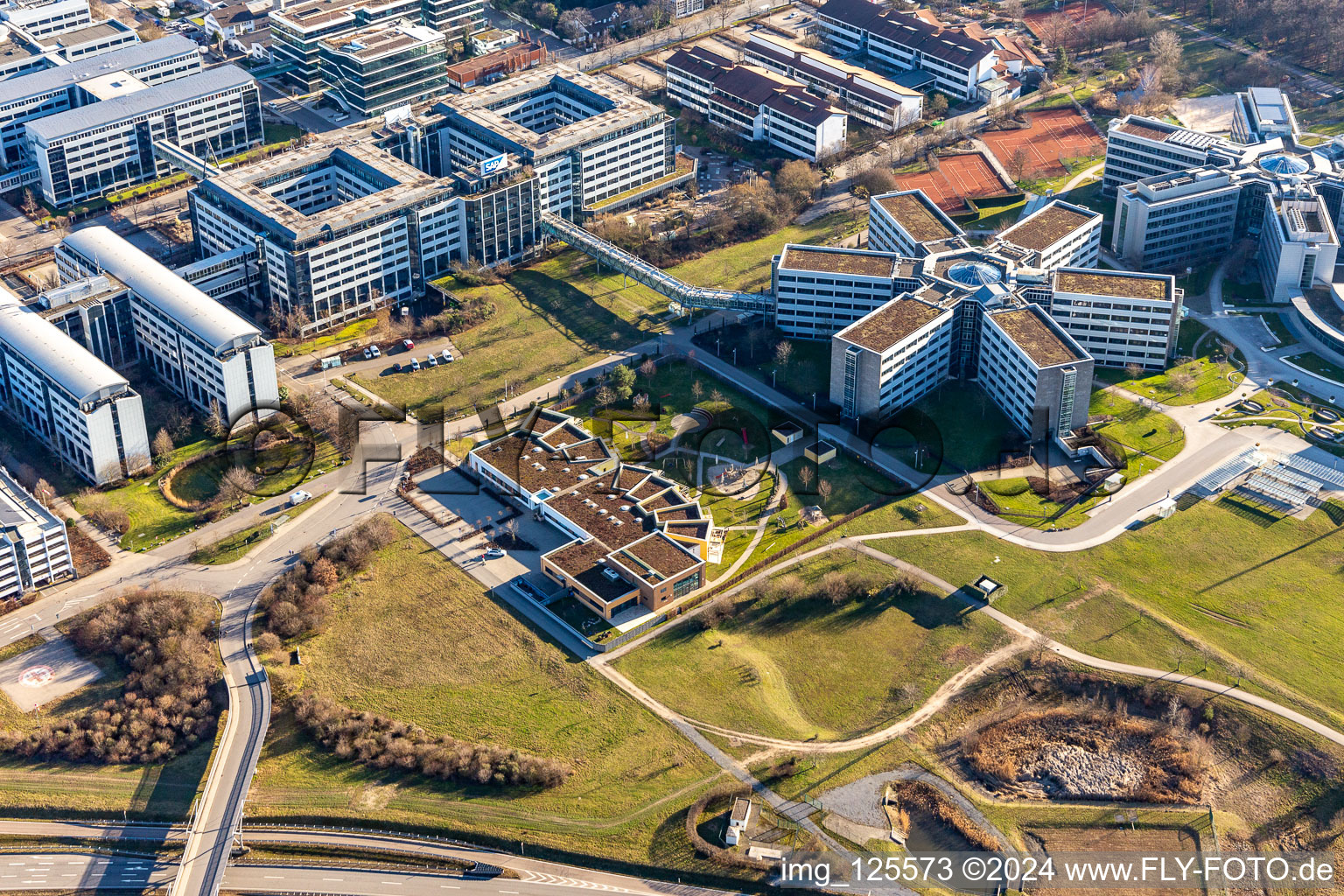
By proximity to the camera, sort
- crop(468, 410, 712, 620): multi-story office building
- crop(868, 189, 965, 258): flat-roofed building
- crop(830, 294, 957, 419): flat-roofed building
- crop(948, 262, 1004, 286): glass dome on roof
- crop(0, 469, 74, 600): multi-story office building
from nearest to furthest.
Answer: crop(0, 469, 74, 600): multi-story office building
crop(468, 410, 712, 620): multi-story office building
crop(830, 294, 957, 419): flat-roofed building
crop(948, 262, 1004, 286): glass dome on roof
crop(868, 189, 965, 258): flat-roofed building

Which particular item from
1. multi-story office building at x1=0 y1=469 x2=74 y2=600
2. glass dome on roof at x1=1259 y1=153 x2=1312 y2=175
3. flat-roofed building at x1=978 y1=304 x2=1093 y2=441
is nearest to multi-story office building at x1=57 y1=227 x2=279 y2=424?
multi-story office building at x1=0 y1=469 x2=74 y2=600

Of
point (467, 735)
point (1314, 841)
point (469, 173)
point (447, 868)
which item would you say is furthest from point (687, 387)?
point (1314, 841)

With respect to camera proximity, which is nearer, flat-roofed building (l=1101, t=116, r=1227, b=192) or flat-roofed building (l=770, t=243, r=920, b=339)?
flat-roofed building (l=770, t=243, r=920, b=339)

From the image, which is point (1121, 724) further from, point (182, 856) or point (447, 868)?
point (182, 856)

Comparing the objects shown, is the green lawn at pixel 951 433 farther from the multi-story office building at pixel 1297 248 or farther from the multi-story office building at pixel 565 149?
the multi-story office building at pixel 565 149

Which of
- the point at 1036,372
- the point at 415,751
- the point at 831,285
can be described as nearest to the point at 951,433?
the point at 1036,372

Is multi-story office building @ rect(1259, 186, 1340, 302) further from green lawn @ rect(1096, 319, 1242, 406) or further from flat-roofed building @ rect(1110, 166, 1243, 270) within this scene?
green lawn @ rect(1096, 319, 1242, 406)

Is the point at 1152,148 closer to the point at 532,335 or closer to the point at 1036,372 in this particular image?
the point at 1036,372
